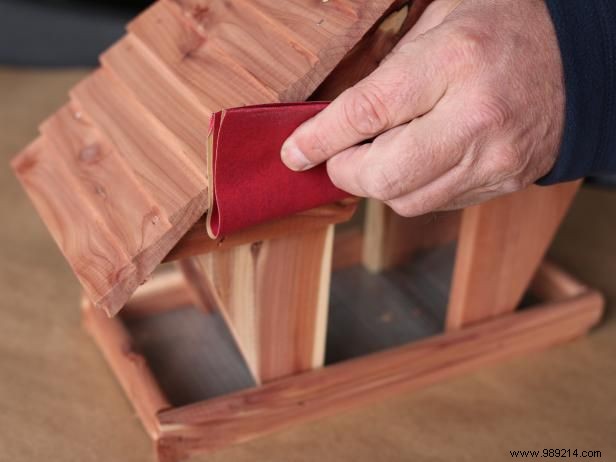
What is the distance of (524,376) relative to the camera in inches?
38.6

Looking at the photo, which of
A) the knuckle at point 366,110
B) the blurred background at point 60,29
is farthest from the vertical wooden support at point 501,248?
the blurred background at point 60,29

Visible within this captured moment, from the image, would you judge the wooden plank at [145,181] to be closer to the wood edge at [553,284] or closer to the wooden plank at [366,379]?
the wooden plank at [366,379]

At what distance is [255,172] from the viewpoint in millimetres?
698

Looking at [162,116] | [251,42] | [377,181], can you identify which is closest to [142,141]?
[162,116]

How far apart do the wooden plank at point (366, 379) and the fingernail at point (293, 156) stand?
10.6 inches

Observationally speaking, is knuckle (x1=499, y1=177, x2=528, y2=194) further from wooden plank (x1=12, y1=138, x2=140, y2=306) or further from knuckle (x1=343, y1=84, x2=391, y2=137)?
wooden plank (x1=12, y1=138, x2=140, y2=306)

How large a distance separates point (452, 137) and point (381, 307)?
39 cm

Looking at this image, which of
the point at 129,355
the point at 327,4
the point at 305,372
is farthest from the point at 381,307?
the point at 327,4

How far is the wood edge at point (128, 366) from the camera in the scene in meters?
0.86

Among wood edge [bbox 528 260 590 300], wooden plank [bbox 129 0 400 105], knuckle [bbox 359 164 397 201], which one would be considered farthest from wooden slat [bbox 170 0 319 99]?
wood edge [bbox 528 260 590 300]

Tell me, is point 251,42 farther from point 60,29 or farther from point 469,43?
point 60,29

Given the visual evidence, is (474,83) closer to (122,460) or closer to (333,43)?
(333,43)

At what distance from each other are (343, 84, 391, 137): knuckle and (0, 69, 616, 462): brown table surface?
367 mm

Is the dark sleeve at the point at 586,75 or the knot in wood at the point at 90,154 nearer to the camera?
the dark sleeve at the point at 586,75
